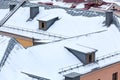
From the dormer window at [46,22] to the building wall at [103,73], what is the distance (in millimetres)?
14114

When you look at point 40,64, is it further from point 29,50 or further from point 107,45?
point 107,45

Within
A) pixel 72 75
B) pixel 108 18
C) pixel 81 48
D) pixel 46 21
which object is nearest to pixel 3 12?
pixel 46 21

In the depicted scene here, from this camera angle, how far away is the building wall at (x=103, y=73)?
1509 inches

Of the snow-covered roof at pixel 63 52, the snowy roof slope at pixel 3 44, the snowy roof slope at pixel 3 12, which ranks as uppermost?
the snowy roof slope at pixel 3 44

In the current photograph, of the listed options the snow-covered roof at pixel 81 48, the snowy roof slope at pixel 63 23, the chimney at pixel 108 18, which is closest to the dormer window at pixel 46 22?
the snowy roof slope at pixel 63 23

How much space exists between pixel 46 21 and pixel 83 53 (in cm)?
→ 1457

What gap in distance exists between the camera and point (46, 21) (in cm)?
5222

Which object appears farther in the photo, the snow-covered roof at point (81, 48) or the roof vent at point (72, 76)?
the snow-covered roof at point (81, 48)

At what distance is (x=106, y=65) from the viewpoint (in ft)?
131

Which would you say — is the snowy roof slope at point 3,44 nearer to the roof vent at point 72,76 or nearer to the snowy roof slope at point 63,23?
the roof vent at point 72,76

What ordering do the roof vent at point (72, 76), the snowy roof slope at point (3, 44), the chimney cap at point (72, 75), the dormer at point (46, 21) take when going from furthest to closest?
the dormer at point (46, 21)
the snowy roof slope at point (3, 44)
the chimney cap at point (72, 75)
the roof vent at point (72, 76)

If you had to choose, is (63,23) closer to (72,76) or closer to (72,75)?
(72,75)

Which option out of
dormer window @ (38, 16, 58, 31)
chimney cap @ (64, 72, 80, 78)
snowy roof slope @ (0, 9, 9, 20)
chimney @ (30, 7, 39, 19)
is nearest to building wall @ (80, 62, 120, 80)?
chimney cap @ (64, 72, 80, 78)

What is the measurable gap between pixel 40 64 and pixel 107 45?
10366 millimetres
